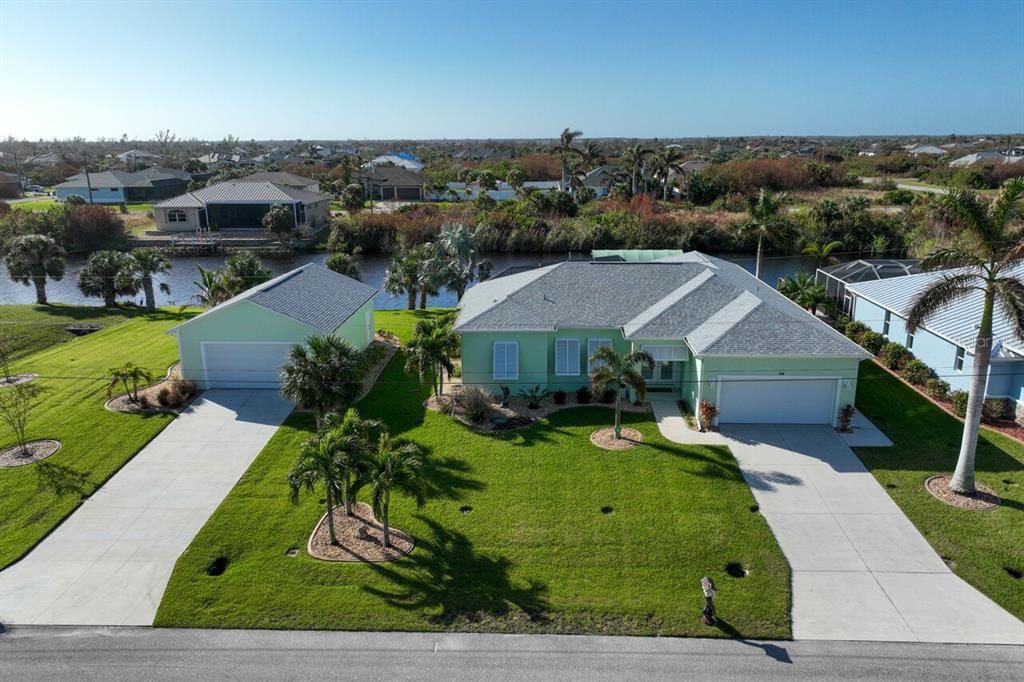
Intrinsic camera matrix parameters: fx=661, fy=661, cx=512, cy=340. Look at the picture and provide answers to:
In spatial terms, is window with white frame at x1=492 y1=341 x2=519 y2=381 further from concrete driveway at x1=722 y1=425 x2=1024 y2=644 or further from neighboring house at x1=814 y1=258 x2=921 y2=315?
neighboring house at x1=814 y1=258 x2=921 y2=315

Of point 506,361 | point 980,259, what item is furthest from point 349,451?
point 980,259

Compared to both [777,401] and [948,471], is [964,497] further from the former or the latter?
[777,401]

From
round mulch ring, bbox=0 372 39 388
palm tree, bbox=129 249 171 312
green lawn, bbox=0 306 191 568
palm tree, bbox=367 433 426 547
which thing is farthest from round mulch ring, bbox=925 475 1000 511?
palm tree, bbox=129 249 171 312

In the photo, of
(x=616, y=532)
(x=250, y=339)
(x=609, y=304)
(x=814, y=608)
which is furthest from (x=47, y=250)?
(x=814, y=608)

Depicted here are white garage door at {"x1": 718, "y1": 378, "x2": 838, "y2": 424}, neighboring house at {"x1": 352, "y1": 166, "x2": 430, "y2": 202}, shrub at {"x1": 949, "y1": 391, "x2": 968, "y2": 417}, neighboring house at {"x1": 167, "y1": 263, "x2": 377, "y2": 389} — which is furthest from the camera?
neighboring house at {"x1": 352, "y1": 166, "x2": 430, "y2": 202}

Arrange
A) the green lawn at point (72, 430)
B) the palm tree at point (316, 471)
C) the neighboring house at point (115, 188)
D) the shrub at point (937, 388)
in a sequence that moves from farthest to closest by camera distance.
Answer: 1. the neighboring house at point (115, 188)
2. the shrub at point (937, 388)
3. the green lawn at point (72, 430)
4. the palm tree at point (316, 471)

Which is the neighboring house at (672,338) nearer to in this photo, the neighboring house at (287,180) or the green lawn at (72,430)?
the green lawn at (72,430)

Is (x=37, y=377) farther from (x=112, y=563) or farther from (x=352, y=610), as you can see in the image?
(x=352, y=610)

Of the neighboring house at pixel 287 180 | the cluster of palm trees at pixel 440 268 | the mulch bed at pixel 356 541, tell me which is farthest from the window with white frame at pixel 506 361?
the neighboring house at pixel 287 180
